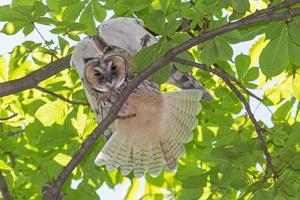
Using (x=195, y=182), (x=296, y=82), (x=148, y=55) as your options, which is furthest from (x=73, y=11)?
(x=296, y=82)

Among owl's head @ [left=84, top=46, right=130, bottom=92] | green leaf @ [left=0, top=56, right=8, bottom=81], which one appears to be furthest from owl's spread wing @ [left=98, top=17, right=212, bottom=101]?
green leaf @ [left=0, top=56, right=8, bottom=81]

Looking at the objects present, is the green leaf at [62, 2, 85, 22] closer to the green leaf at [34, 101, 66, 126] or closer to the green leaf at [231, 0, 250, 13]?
the green leaf at [34, 101, 66, 126]

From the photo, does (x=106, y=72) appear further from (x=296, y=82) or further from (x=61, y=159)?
(x=296, y=82)

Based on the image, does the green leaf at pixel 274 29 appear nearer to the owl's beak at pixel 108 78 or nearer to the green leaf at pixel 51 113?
the owl's beak at pixel 108 78

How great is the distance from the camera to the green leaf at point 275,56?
3.62 m

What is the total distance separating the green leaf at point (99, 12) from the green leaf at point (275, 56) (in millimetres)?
1207

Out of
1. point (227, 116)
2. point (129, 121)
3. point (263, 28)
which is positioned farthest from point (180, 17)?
point (227, 116)

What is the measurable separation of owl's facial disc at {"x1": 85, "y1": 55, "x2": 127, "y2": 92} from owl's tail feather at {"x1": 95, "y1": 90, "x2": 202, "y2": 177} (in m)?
0.30

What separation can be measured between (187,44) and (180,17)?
577 millimetres

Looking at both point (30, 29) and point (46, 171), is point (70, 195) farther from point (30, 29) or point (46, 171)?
point (30, 29)

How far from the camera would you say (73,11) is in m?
4.22

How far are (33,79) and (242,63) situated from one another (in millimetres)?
1335

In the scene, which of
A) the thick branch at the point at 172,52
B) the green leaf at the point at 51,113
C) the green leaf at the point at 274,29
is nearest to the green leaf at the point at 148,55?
the thick branch at the point at 172,52

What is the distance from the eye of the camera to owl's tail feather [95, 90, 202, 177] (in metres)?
4.23
